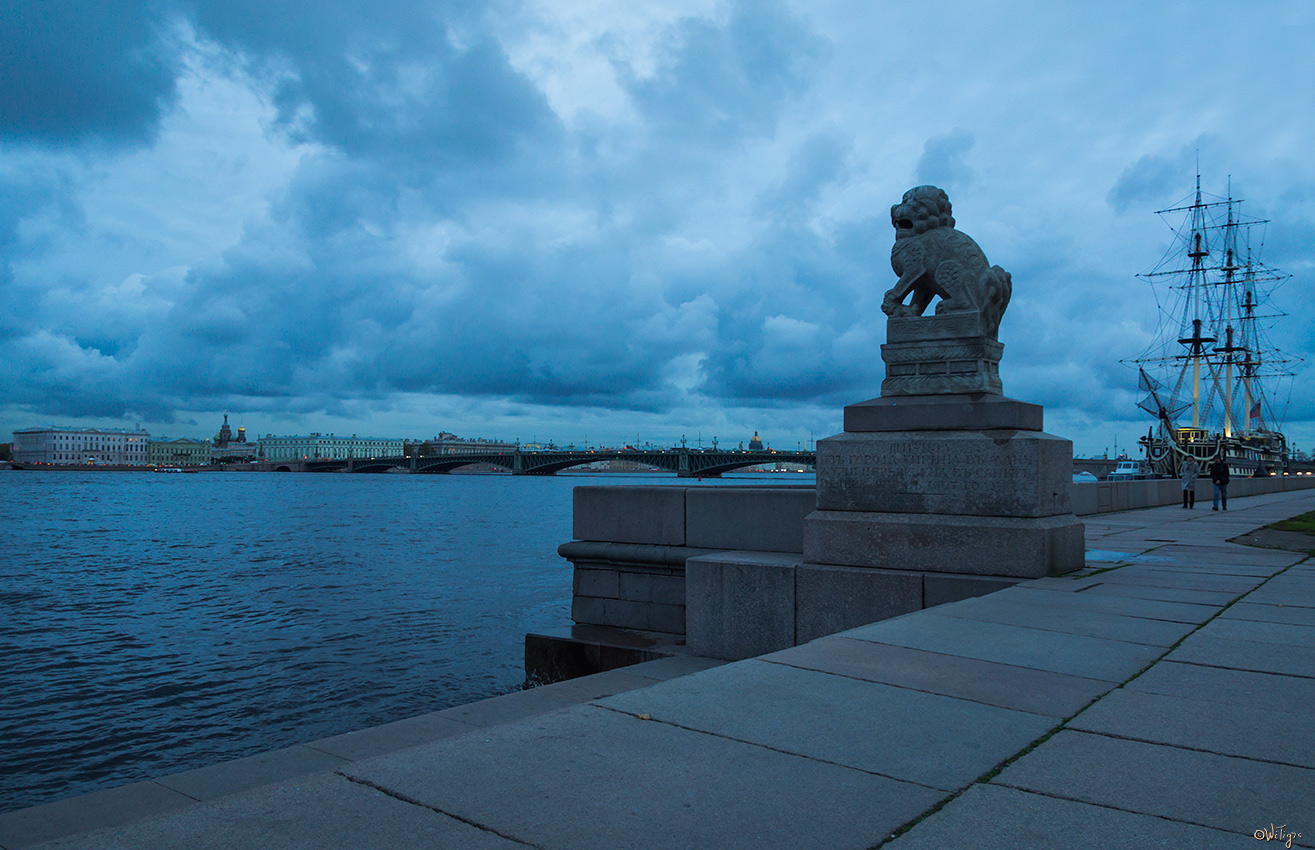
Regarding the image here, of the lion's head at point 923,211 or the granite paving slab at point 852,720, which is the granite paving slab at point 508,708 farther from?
the lion's head at point 923,211

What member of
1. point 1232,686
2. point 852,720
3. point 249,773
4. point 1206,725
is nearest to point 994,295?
point 1232,686

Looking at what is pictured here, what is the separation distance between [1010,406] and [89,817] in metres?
7.15

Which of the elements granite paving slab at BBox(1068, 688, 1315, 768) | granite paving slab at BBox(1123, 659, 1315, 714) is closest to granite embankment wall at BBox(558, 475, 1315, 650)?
granite paving slab at BBox(1123, 659, 1315, 714)

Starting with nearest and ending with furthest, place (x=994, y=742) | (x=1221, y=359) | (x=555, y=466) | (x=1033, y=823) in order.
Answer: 1. (x=1033, y=823)
2. (x=994, y=742)
3. (x=1221, y=359)
4. (x=555, y=466)

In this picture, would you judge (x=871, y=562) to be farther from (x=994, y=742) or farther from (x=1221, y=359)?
(x=1221, y=359)

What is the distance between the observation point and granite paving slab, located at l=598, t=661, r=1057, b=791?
3104 mm

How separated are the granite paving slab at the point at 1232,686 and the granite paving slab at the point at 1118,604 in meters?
1.59

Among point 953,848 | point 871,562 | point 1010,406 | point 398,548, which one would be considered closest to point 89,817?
point 953,848

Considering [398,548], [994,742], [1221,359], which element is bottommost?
[398,548]

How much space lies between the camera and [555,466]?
12875cm

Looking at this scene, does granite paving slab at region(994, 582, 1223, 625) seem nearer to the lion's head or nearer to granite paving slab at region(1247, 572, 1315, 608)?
granite paving slab at region(1247, 572, 1315, 608)

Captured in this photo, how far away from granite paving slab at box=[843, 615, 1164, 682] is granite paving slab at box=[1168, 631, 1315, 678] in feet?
0.63

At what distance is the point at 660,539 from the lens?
392 inches

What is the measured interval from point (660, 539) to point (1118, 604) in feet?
16.0
